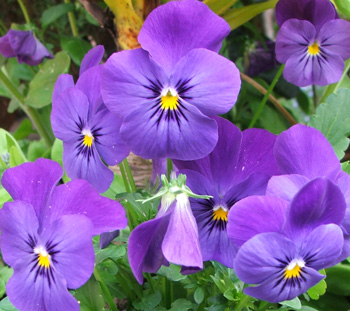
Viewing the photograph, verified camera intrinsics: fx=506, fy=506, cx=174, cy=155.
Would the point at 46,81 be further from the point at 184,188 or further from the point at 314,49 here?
the point at 184,188

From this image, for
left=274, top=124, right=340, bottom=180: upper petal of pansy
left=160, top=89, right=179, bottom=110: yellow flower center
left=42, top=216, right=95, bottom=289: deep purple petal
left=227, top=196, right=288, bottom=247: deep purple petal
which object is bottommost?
left=42, top=216, right=95, bottom=289: deep purple petal

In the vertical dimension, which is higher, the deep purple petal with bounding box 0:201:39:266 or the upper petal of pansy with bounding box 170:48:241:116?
the upper petal of pansy with bounding box 170:48:241:116

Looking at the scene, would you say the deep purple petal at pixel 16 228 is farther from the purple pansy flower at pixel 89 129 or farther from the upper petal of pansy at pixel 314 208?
the upper petal of pansy at pixel 314 208

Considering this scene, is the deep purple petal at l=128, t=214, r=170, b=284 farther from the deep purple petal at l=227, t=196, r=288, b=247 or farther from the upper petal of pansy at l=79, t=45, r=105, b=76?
the upper petal of pansy at l=79, t=45, r=105, b=76

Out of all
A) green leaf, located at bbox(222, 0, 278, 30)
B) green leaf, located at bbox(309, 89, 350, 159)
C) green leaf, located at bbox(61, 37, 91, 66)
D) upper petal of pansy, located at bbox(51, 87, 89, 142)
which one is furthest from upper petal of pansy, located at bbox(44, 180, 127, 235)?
green leaf, located at bbox(61, 37, 91, 66)

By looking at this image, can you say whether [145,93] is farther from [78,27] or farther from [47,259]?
[78,27]

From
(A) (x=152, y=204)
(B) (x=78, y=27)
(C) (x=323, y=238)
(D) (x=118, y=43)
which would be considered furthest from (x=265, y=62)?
(C) (x=323, y=238)

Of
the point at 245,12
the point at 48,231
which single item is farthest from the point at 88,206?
the point at 245,12
